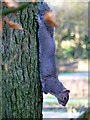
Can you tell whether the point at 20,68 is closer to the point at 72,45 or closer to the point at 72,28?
the point at 72,45

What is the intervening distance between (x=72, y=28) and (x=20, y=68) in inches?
282

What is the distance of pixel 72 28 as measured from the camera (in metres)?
9.09

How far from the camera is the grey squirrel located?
2.02 metres

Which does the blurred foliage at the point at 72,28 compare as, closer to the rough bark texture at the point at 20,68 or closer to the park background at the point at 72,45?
the park background at the point at 72,45

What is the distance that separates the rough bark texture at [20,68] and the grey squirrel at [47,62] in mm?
32

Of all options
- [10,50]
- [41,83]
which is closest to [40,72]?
[41,83]

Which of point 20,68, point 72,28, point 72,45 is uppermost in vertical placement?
point 72,28

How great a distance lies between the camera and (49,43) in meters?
2.10

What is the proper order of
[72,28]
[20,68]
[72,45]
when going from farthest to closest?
[72,28] < [72,45] < [20,68]

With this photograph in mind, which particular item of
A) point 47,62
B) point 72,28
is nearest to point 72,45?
point 72,28

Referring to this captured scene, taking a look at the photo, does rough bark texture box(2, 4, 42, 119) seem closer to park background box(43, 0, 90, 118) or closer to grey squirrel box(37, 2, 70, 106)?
grey squirrel box(37, 2, 70, 106)

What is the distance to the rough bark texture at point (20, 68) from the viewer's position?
1.99m

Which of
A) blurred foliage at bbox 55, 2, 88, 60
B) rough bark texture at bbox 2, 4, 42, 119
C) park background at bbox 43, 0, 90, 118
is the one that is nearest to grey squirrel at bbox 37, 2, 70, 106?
rough bark texture at bbox 2, 4, 42, 119

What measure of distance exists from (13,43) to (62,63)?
891 centimetres
